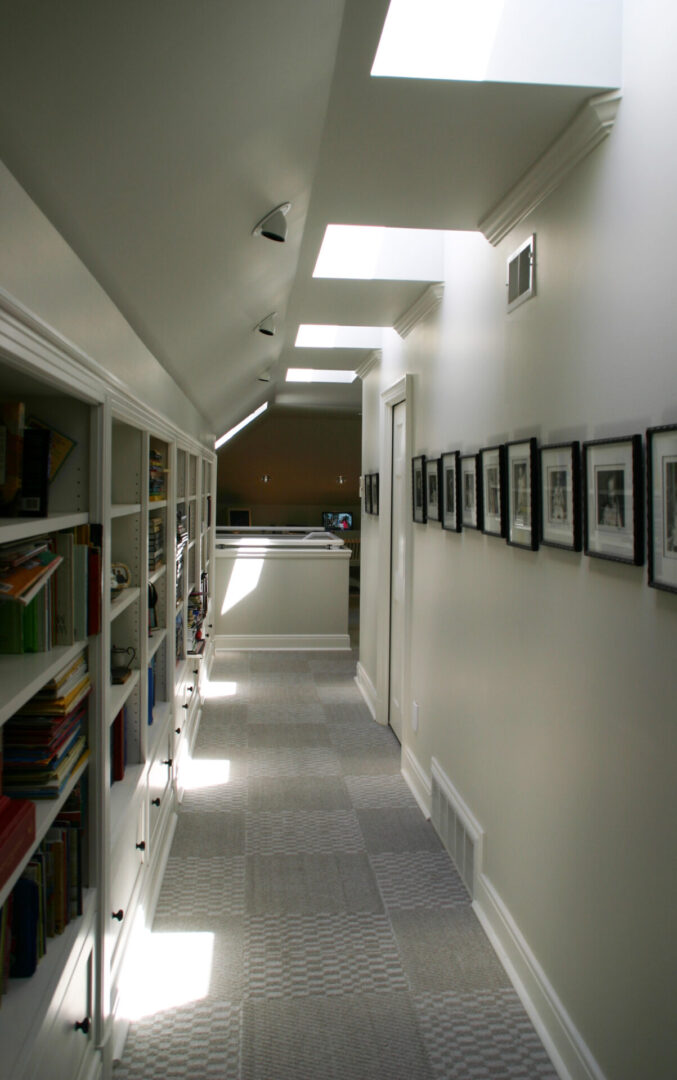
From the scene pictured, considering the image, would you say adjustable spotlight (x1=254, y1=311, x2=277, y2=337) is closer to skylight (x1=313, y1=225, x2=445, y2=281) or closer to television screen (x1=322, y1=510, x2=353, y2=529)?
skylight (x1=313, y1=225, x2=445, y2=281)

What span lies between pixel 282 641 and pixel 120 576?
5.24 m

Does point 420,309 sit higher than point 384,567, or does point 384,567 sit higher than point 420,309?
point 420,309

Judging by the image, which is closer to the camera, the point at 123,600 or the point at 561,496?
the point at 561,496

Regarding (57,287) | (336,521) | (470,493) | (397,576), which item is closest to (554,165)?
(470,493)

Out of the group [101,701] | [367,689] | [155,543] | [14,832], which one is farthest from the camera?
[367,689]

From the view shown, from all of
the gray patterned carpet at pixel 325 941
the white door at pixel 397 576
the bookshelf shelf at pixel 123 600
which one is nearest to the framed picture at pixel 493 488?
the bookshelf shelf at pixel 123 600

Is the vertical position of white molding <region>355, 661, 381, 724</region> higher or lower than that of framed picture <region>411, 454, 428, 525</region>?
lower

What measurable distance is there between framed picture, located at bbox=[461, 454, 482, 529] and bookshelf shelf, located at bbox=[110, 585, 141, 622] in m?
1.22

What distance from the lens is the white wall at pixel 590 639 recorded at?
161 cm

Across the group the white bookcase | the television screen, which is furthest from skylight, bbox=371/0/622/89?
the television screen

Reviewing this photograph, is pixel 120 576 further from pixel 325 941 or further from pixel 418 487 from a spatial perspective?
pixel 418 487

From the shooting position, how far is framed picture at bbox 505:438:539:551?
2.27 meters

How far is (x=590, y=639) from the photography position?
195 centimetres

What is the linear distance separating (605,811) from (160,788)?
1872 mm
